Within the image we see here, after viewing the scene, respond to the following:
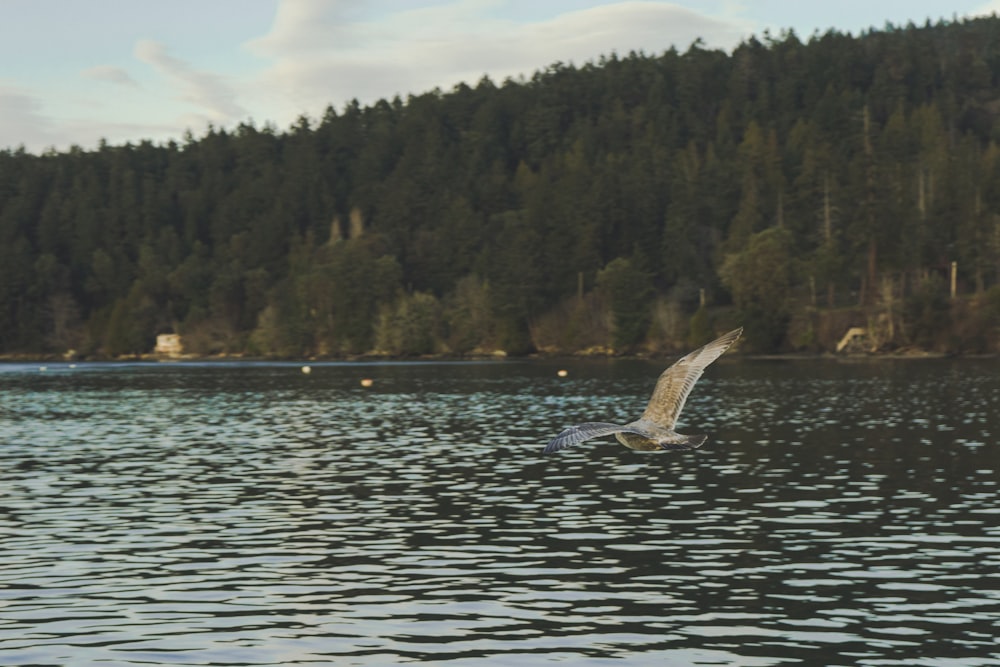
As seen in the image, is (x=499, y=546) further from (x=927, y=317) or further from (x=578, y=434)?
(x=927, y=317)

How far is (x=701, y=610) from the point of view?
25.6m

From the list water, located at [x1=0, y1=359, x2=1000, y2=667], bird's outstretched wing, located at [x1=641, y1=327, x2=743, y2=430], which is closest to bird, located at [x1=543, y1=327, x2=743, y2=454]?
bird's outstretched wing, located at [x1=641, y1=327, x2=743, y2=430]

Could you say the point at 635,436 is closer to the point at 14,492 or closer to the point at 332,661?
the point at 332,661

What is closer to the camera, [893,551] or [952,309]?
[893,551]

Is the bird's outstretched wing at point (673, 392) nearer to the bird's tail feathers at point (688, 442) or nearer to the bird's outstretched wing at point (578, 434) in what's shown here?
the bird's outstretched wing at point (578, 434)

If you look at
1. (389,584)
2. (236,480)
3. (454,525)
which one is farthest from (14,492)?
(389,584)

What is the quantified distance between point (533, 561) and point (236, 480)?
805 inches

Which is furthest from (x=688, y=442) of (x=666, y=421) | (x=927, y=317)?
(x=927, y=317)

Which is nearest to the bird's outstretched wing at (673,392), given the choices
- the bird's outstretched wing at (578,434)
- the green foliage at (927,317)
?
the bird's outstretched wing at (578,434)

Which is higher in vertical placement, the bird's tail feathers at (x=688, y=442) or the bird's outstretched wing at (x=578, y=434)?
the bird's outstretched wing at (x=578, y=434)

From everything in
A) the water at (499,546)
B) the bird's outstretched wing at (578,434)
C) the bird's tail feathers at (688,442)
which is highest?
the bird's outstretched wing at (578,434)

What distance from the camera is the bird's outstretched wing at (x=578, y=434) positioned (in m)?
21.1

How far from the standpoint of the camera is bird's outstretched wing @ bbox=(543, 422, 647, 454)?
21077mm

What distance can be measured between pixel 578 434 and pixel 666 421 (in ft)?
18.2
